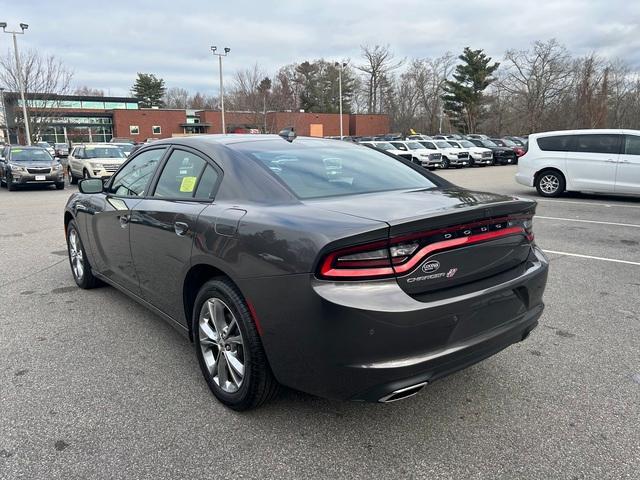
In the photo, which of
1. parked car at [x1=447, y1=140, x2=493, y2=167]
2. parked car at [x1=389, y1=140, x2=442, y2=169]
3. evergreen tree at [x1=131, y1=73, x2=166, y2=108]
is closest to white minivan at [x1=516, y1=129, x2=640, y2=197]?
parked car at [x1=389, y1=140, x2=442, y2=169]

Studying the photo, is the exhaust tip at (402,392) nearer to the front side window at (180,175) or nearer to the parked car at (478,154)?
the front side window at (180,175)

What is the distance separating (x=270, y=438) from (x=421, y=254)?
1.26 metres

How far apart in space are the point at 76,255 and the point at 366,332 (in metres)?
4.23

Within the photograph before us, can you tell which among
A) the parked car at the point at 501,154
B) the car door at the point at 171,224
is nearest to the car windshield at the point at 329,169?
the car door at the point at 171,224

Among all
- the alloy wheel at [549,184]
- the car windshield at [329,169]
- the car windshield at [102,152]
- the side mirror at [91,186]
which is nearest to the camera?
the car windshield at [329,169]

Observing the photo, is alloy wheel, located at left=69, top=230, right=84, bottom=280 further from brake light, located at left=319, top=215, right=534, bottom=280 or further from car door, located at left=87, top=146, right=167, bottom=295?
brake light, located at left=319, top=215, right=534, bottom=280

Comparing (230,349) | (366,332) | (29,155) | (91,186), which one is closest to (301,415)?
(230,349)

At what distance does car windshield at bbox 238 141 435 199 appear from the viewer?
2996 millimetres

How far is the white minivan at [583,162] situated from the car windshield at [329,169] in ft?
32.4

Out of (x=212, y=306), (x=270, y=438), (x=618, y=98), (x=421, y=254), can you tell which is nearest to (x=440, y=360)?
(x=421, y=254)

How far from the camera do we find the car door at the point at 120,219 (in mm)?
3850

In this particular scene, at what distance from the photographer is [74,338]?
3.90m

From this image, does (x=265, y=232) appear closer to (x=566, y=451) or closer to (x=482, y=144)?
(x=566, y=451)

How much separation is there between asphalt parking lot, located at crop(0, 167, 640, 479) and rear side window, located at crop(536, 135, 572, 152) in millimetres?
9061
